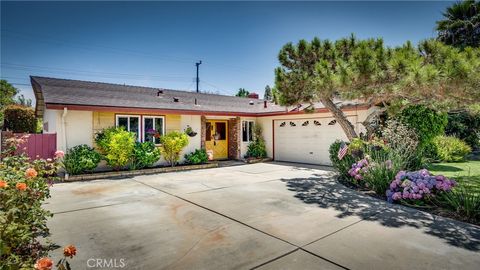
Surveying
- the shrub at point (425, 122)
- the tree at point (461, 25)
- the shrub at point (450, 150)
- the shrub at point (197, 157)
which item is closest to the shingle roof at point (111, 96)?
the shrub at point (197, 157)

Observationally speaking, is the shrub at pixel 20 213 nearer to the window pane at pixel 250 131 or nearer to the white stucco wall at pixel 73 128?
the white stucco wall at pixel 73 128

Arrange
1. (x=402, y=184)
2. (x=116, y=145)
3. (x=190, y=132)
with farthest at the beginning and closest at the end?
(x=190, y=132) → (x=116, y=145) → (x=402, y=184)

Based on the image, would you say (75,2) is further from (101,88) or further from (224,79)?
(224,79)

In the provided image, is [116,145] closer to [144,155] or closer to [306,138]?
[144,155]

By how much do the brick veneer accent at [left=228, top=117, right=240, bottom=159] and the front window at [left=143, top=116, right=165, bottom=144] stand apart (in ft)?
13.6

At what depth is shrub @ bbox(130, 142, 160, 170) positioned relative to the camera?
10430 millimetres

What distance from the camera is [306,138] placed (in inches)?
516

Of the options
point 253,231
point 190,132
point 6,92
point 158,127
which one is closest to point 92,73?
point 6,92

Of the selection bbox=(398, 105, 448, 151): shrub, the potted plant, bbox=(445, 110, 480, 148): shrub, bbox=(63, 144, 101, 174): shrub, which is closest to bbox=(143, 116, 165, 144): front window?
the potted plant

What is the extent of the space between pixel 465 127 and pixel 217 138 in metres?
14.4

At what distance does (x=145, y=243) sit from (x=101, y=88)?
36.5 feet

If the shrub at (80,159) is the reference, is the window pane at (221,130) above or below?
above

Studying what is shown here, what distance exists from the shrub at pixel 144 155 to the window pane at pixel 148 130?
53 cm

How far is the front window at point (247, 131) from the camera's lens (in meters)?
14.6
